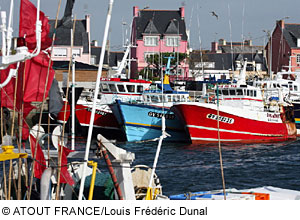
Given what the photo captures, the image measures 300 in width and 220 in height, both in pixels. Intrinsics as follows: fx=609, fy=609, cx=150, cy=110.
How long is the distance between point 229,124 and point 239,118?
0.60 meters

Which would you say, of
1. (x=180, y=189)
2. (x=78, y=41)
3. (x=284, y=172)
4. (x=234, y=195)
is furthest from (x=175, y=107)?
(x=78, y=41)

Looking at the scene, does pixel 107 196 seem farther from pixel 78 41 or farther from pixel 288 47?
pixel 288 47

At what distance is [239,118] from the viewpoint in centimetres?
3073

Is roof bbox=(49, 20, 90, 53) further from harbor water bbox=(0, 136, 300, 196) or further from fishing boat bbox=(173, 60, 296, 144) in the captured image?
harbor water bbox=(0, 136, 300, 196)

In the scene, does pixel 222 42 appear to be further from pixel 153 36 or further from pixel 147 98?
pixel 147 98

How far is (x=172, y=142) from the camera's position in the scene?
31.8 metres

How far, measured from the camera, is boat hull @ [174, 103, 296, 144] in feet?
98.0

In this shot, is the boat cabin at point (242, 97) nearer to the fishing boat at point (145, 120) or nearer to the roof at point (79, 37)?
the fishing boat at point (145, 120)

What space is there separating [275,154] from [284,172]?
17.0 ft

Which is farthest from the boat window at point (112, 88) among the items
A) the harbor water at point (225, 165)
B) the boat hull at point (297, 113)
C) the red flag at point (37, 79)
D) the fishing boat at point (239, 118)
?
the red flag at point (37, 79)

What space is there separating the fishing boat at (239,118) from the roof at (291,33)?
129ft

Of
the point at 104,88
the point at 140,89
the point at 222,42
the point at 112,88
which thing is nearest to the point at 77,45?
the point at 104,88

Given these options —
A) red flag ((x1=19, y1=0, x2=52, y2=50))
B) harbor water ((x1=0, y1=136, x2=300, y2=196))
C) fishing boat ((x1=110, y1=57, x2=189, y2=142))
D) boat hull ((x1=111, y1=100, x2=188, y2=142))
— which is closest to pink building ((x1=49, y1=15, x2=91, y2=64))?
fishing boat ((x1=110, y1=57, x2=189, y2=142))

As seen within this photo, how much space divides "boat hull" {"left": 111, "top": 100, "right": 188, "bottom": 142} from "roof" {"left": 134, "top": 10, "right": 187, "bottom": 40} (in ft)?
109
